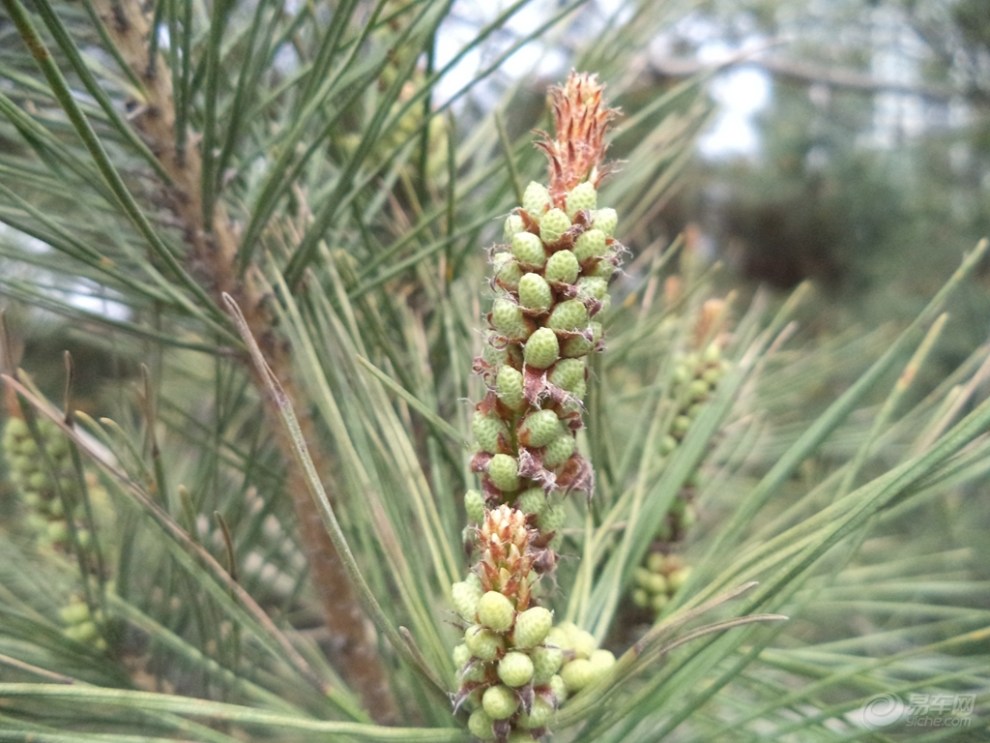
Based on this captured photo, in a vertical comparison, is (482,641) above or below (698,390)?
below

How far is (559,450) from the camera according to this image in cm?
30

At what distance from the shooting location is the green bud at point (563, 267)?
0.93 feet

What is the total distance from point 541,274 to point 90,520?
0.90 feet

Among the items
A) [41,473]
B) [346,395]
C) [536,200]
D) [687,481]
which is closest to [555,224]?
[536,200]

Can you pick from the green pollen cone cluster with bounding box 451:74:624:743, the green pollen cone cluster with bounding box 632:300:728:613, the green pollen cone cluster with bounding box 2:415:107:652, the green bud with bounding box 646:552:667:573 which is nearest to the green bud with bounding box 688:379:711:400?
the green pollen cone cluster with bounding box 632:300:728:613

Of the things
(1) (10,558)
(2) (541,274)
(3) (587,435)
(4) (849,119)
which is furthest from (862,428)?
(4) (849,119)

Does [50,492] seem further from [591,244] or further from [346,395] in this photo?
[591,244]

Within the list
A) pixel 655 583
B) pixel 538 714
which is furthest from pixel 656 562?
pixel 538 714

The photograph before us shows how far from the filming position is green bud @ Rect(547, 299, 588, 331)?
28 cm

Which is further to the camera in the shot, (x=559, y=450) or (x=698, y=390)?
(x=698, y=390)

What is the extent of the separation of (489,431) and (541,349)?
0.04m

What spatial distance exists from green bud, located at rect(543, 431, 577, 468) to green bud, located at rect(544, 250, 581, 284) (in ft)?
0.20

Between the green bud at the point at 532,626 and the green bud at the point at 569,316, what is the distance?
0.33ft

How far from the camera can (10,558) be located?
1.72ft
